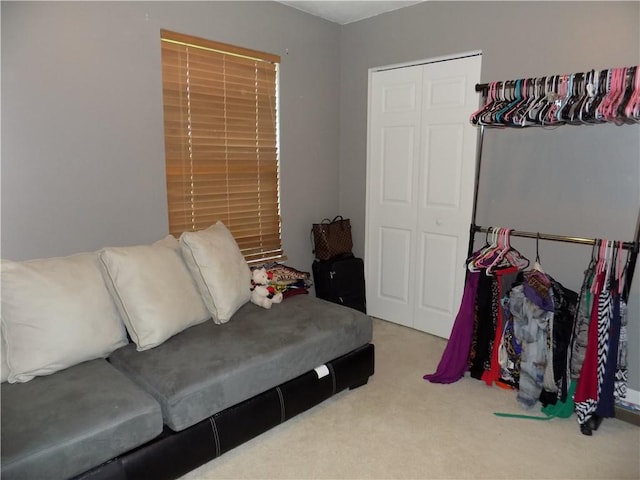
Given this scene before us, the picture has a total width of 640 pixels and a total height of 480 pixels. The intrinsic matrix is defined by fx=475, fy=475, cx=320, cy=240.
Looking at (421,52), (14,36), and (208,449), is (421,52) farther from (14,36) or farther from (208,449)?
(208,449)

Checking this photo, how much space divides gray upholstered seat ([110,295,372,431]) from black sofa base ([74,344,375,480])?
43 mm

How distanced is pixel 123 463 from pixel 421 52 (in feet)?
10.3

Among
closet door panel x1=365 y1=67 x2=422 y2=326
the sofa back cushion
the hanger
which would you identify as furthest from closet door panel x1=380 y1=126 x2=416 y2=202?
the sofa back cushion

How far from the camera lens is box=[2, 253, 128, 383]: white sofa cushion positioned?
6.38ft

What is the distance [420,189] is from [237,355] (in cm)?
205

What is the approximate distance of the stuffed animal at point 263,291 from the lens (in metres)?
2.86

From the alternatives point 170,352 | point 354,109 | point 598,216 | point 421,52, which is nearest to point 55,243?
point 170,352

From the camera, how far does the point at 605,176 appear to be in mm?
2695

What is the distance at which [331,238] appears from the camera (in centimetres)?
389

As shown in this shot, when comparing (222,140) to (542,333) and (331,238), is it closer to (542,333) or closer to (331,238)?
(331,238)

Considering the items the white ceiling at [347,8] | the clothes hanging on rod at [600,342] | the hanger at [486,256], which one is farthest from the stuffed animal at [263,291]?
the white ceiling at [347,8]

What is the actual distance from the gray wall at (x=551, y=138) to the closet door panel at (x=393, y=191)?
0.29 meters

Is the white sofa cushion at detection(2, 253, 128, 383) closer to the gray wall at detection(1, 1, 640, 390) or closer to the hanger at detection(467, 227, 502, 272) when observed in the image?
the gray wall at detection(1, 1, 640, 390)

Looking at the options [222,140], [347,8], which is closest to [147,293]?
[222,140]
